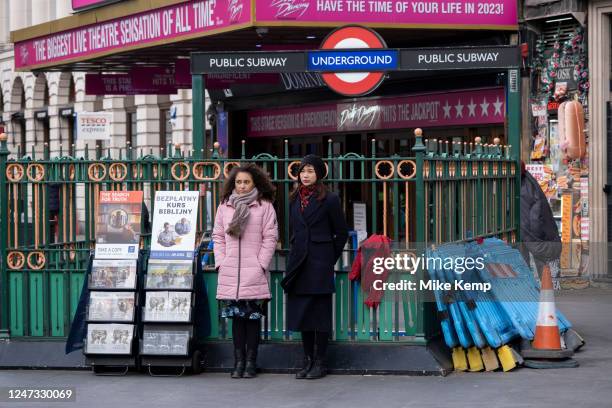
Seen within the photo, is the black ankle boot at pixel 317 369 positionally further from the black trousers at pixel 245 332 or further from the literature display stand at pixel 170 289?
the literature display stand at pixel 170 289

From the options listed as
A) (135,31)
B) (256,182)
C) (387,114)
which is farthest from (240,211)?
(387,114)

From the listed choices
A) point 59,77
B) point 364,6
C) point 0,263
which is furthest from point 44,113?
point 0,263

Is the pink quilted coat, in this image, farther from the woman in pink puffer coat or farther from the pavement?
the pavement

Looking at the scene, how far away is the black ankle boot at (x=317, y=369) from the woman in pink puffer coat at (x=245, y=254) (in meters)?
0.47

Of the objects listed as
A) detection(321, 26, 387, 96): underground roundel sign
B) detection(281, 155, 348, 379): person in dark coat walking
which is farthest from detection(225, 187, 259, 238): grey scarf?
detection(321, 26, 387, 96): underground roundel sign

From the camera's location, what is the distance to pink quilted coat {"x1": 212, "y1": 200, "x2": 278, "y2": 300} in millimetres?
10977

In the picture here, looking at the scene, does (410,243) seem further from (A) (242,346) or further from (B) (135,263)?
(B) (135,263)

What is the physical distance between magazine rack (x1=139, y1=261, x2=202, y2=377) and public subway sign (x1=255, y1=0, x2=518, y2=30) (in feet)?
29.5

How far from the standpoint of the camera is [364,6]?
19.9m

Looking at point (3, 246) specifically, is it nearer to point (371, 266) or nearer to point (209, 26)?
point (371, 266)

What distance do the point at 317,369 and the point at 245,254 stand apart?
110 cm

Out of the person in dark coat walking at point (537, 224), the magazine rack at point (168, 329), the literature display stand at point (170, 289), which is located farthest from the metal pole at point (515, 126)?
the magazine rack at point (168, 329)

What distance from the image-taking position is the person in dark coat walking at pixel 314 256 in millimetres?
10945

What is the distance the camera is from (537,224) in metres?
15.0
